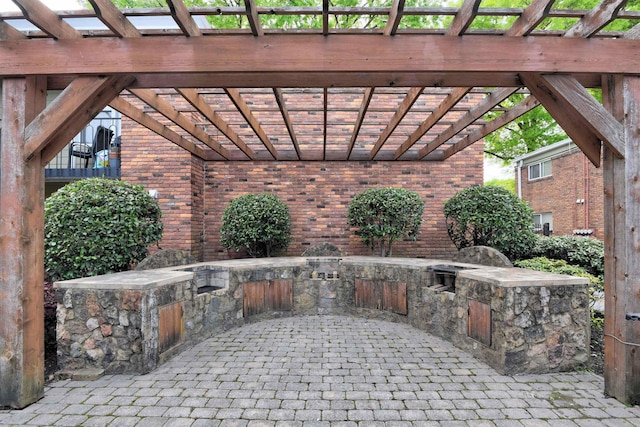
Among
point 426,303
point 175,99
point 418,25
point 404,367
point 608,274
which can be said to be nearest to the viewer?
point 608,274

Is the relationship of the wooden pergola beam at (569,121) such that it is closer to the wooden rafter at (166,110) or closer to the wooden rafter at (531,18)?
the wooden rafter at (531,18)

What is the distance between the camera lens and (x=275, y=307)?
5309mm

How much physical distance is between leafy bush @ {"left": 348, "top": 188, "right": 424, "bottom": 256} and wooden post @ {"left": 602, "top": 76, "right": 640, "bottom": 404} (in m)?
3.55

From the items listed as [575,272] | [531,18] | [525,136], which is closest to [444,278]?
[575,272]

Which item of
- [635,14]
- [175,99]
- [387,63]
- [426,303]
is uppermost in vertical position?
[175,99]

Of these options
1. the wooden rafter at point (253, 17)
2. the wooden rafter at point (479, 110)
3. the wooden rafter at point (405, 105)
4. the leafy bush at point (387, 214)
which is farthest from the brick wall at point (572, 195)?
the wooden rafter at point (253, 17)

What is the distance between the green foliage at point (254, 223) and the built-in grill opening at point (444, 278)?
3102 millimetres

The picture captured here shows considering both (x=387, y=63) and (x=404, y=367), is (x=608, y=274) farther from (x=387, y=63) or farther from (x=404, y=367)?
(x=387, y=63)

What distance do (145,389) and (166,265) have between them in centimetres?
234

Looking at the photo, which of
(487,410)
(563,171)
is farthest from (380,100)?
(563,171)

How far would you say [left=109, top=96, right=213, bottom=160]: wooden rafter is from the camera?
4.07 metres

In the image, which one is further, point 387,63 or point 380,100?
point 380,100

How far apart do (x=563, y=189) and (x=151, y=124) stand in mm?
15022

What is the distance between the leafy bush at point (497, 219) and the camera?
5.82 meters
